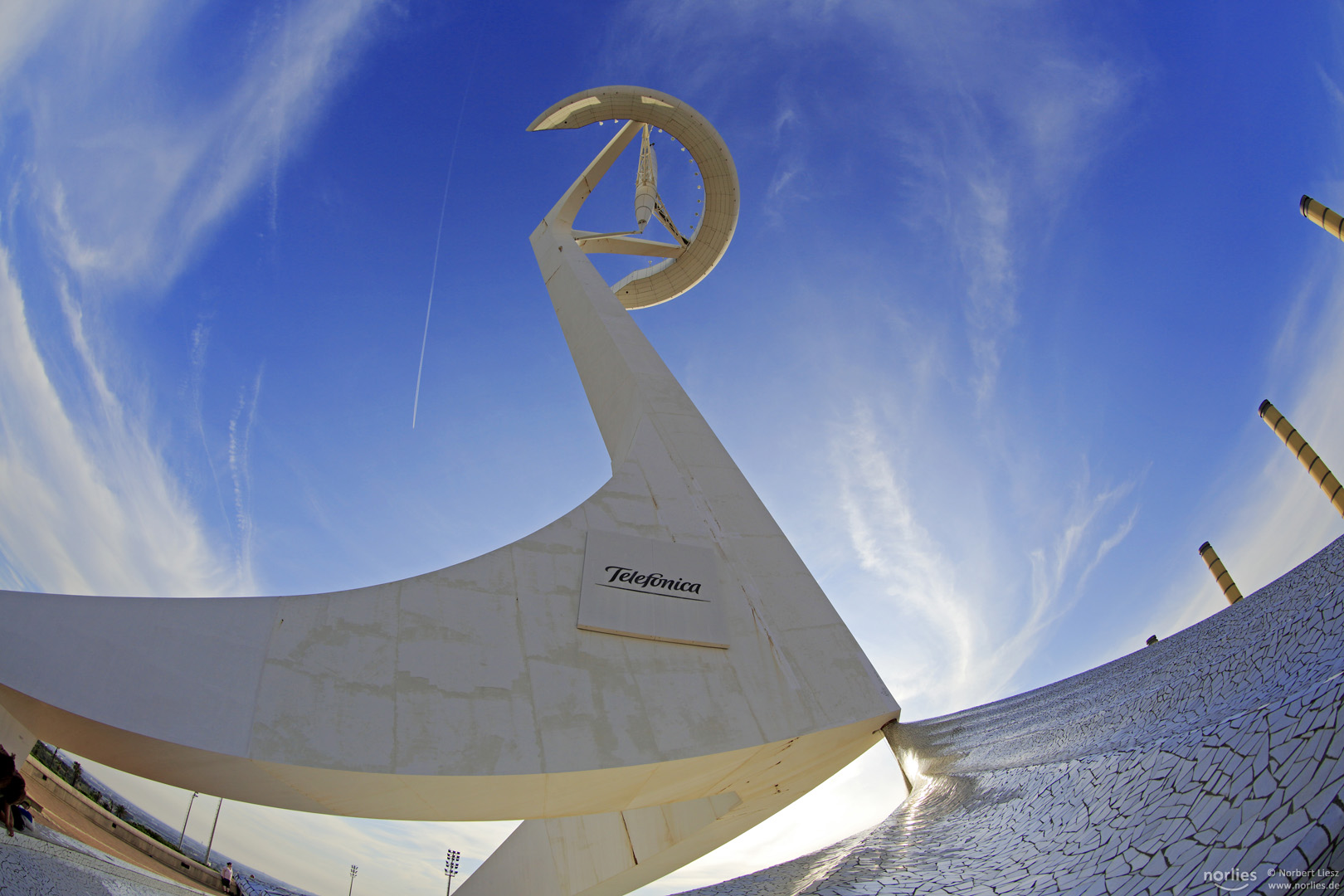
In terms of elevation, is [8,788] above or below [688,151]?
below

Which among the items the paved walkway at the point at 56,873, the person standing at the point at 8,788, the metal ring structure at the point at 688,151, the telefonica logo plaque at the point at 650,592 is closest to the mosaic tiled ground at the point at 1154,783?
the telefonica logo plaque at the point at 650,592

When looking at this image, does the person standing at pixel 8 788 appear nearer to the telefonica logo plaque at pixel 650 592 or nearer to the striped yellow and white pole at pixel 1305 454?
the telefonica logo plaque at pixel 650 592

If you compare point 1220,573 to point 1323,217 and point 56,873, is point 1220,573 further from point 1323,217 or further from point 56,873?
point 56,873

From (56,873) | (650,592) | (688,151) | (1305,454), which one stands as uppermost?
(688,151)

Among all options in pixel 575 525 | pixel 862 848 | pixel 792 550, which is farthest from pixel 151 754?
pixel 792 550

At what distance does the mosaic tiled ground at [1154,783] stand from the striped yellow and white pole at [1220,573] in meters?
16.6

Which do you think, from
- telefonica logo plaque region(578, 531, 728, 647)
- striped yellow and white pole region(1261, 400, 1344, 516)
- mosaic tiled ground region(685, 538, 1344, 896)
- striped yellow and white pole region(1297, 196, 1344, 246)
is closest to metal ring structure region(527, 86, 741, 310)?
telefonica logo plaque region(578, 531, 728, 647)

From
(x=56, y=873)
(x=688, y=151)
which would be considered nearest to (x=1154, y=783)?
(x=56, y=873)

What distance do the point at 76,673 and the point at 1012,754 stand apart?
20.5 feet

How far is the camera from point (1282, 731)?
2492 millimetres

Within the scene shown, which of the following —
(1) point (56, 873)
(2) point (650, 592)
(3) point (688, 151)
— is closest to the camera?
(1) point (56, 873)

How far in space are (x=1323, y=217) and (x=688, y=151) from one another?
14.7m

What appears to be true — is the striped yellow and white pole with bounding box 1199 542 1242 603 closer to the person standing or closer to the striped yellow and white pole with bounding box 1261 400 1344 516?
the striped yellow and white pole with bounding box 1261 400 1344 516

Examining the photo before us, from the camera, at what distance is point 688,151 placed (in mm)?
13930
